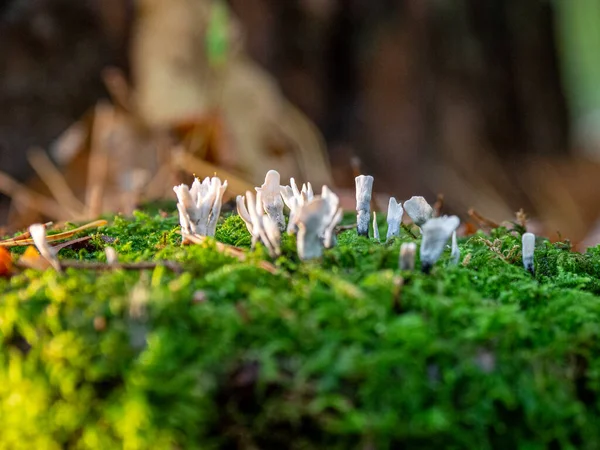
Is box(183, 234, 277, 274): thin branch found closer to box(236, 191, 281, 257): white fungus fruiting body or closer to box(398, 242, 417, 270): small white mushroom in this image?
box(236, 191, 281, 257): white fungus fruiting body

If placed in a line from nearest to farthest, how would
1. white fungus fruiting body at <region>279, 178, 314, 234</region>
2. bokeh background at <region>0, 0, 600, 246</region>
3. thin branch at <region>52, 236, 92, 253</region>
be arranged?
white fungus fruiting body at <region>279, 178, 314, 234</region> → thin branch at <region>52, 236, 92, 253</region> → bokeh background at <region>0, 0, 600, 246</region>

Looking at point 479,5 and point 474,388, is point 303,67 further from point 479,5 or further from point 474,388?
point 474,388

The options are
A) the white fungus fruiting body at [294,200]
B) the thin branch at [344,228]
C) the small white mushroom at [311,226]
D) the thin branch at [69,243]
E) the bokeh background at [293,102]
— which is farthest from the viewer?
the bokeh background at [293,102]

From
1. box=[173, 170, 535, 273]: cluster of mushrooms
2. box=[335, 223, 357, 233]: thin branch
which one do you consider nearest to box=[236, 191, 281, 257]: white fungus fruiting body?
box=[173, 170, 535, 273]: cluster of mushrooms

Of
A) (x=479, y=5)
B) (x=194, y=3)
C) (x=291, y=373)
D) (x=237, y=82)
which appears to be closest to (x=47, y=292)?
(x=291, y=373)

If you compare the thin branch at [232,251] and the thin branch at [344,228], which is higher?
the thin branch at [344,228]

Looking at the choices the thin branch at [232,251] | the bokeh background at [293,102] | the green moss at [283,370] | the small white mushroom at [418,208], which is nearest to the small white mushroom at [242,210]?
the thin branch at [232,251]

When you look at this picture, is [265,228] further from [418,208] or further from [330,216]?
[418,208]

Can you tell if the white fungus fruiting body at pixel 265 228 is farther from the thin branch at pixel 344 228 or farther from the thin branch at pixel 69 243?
the thin branch at pixel 69 243
